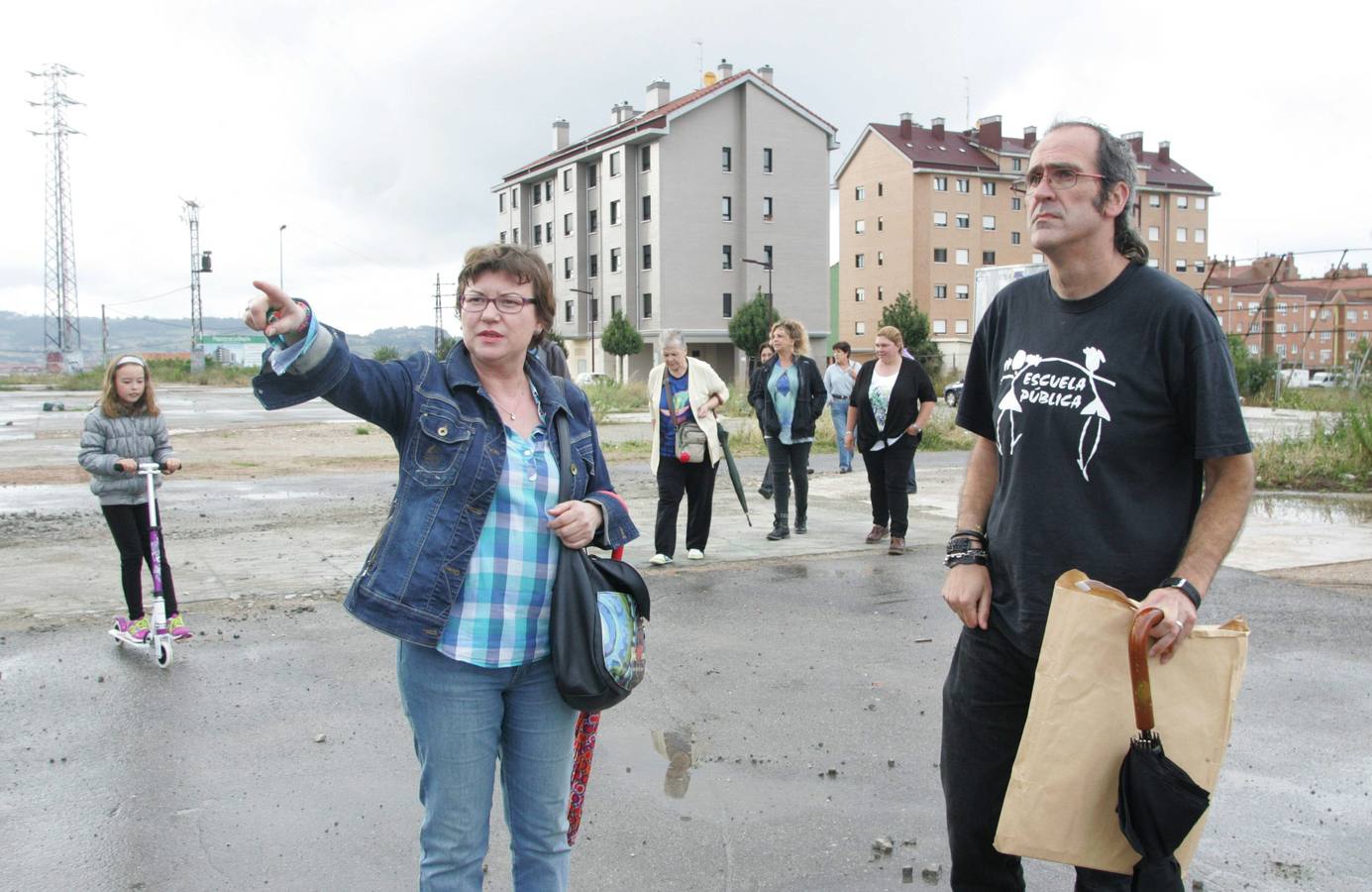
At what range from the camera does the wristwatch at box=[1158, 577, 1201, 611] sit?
2.29 metres

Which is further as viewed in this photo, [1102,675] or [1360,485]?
[1360,485]

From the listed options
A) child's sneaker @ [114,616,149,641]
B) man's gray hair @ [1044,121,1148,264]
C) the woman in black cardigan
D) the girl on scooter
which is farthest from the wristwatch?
the woman in black cardigan

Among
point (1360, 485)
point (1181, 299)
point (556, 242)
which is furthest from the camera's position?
point (556, 242)

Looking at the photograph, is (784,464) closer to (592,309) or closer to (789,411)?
(789,411)

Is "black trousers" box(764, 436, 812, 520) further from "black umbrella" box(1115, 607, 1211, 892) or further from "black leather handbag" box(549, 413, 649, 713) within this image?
"black umbrella" box(1115, 607, 1211, 892)

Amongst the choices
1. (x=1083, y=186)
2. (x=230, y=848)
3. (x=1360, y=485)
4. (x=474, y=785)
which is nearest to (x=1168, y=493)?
(x=1083, y=186)

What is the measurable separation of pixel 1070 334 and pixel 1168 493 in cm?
43

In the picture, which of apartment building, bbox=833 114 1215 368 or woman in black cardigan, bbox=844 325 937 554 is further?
apartment building, bbox=833 114 1215 368

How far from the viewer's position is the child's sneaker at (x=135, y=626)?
6.20 meters

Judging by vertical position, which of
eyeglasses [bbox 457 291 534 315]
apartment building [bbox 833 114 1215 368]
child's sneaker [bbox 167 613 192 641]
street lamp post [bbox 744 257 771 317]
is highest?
apartment building [bbox 833 114 1215 368]

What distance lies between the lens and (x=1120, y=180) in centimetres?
261

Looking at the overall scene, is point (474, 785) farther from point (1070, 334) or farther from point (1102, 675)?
point (1070, 334)

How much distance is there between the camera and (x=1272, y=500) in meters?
13.0

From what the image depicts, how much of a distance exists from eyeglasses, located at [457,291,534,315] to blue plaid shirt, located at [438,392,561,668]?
12.3 inches
